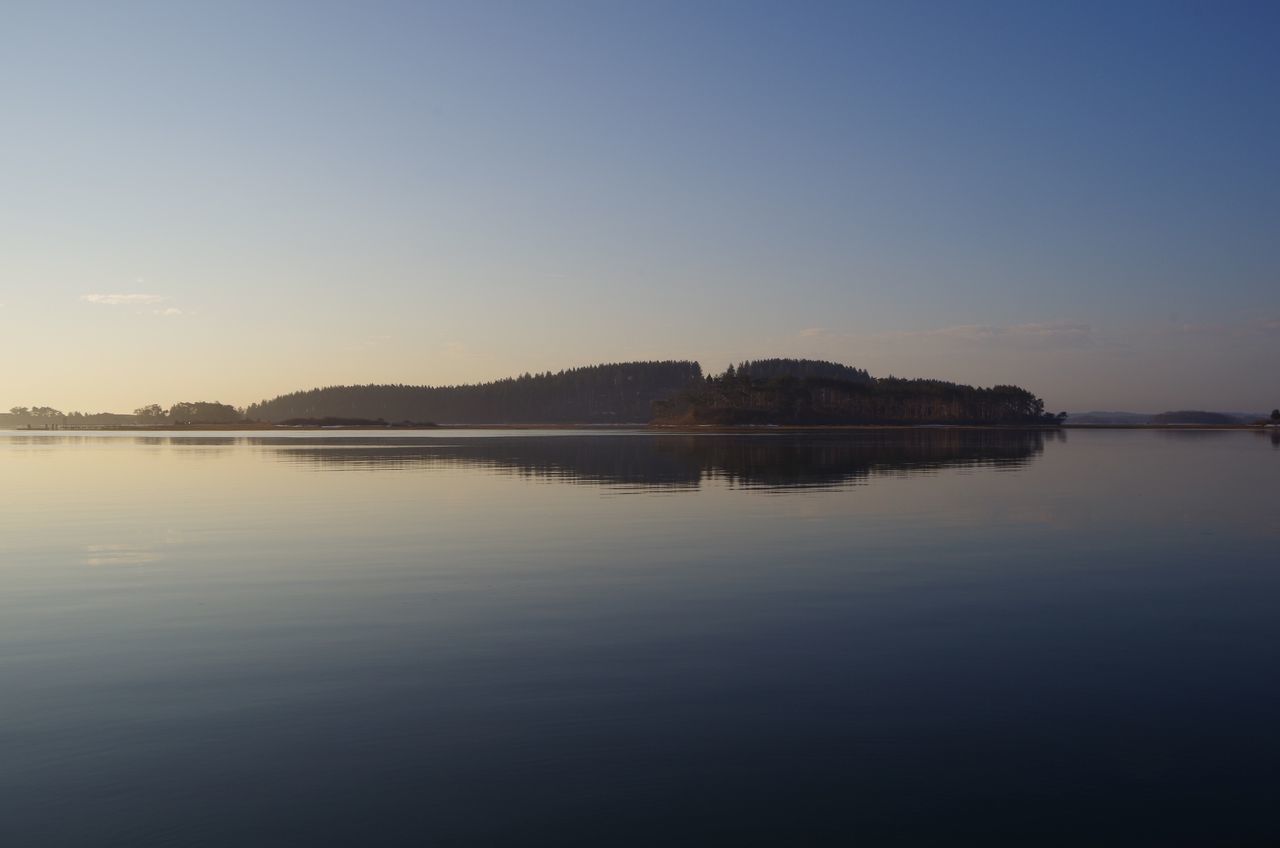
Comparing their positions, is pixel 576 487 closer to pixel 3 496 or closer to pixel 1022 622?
pixel 3 496

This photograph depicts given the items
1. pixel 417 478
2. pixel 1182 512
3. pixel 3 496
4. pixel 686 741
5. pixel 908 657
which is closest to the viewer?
pixel 686 741

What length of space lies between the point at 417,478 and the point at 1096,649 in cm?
4029

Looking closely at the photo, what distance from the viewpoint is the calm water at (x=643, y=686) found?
8.10m

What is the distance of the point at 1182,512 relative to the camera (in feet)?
102

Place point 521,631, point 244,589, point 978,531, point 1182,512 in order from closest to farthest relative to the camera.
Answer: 1. point 521,631
2. point 244,589
3. point 978,531
4. point 1182,512

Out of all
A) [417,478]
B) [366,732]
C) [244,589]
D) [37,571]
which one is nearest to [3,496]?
[417,478]

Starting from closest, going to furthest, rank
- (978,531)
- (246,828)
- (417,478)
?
(246,828) → (978,531) → (417,478)

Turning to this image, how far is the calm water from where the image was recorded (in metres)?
8.10

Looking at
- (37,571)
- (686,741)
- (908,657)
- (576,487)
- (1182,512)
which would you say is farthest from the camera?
(576,487)

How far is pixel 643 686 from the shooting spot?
1163 cm

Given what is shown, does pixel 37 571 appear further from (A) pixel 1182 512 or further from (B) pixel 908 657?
(A) pixel 1182 512

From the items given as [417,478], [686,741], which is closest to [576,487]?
[417,478]

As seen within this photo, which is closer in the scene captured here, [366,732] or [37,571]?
[366,732]

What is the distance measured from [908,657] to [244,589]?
Answer: 1323 cm
